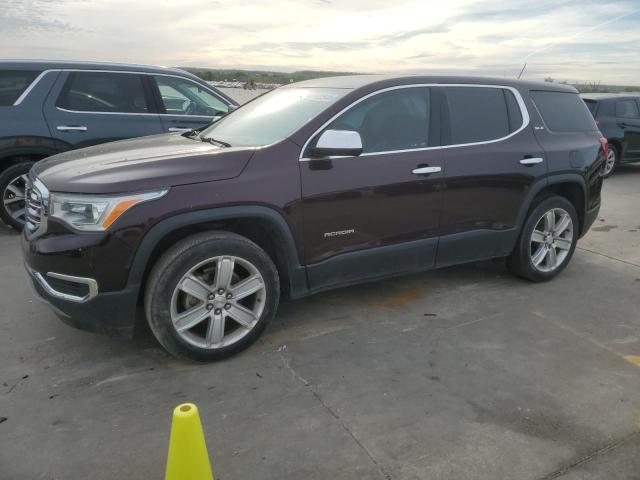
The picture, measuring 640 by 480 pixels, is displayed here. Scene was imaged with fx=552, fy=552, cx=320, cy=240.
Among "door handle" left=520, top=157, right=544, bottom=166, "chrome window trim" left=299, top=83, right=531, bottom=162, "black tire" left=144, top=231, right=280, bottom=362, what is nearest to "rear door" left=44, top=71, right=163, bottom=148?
"chrome window trim" left=299, top=83, right=531, bottom=162

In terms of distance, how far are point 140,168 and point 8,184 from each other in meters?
3.60

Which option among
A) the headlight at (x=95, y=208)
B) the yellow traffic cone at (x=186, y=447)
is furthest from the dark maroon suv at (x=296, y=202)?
the yellow traffic cone at (x=186, y=447)

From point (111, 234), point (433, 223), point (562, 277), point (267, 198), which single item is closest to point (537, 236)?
point (562, 277)

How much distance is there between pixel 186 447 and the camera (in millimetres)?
1895

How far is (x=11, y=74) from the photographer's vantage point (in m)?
5.89

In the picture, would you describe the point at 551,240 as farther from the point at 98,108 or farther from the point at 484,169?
the point at 98,108

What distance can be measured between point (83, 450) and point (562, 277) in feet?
14.1

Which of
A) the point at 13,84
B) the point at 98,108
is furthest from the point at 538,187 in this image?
the point at 13,84

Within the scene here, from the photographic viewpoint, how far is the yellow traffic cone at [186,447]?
1.88m

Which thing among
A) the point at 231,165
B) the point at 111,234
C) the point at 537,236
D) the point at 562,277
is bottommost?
the point at 562,277

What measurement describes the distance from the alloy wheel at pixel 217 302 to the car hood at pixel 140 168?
1.70 feet

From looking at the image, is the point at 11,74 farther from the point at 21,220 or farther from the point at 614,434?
the point at 614,434

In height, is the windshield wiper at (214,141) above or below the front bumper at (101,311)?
above

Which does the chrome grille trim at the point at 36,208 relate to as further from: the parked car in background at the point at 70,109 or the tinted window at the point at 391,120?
the parked car in background at the point at 70,109
